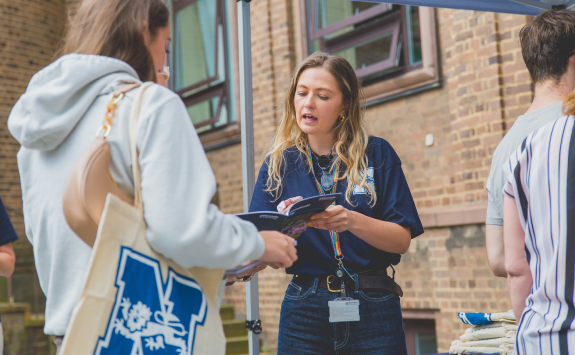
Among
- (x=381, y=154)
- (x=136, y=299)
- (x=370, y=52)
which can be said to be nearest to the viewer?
(x=136, y=299)

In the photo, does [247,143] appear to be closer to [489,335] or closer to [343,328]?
[343,328]

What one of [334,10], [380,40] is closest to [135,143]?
[380,40]

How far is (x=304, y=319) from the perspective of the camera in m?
2.23

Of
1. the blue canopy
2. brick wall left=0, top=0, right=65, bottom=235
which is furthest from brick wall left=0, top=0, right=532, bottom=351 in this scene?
brick wall left=0, top=0, right=65, bottom=235

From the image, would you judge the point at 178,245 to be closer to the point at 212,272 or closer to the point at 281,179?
the point at 212,272

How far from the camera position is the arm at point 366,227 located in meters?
2.08

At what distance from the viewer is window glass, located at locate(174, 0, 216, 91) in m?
8.46

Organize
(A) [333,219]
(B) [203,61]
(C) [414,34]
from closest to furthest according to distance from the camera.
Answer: (A) [333,219] → (C) [414,34] → (B) [203,61]

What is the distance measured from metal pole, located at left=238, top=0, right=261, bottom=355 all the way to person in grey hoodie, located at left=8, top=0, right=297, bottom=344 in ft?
4.99

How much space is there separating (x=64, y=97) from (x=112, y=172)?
219mm

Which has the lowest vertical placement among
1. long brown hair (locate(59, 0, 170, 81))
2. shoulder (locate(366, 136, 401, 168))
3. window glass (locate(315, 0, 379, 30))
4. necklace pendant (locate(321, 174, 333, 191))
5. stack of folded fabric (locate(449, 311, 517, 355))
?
stack of folded fabric (locate(449, 311, 517, 355))

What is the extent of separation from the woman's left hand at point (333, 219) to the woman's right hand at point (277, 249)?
1.88 feet

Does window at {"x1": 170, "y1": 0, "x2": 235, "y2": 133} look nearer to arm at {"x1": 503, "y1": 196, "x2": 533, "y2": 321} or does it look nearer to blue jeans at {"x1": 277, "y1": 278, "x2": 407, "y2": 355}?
blue jeans at {"x1": 277, "y1": 278, "x2": 407, "y2": 355}

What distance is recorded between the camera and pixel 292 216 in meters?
1.88
